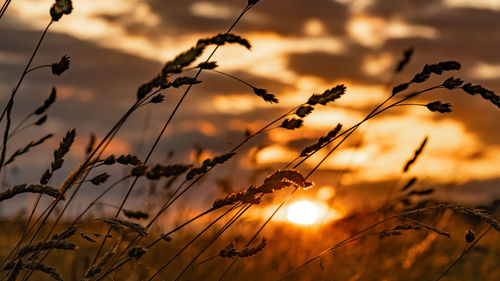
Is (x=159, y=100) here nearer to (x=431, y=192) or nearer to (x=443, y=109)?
(x=443, y=109)

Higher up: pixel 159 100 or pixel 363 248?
pixel 159 100

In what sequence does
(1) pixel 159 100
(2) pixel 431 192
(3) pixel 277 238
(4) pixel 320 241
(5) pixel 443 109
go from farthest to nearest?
1. (3) pixel 277 238
2. (4) pixel 320 241
3. (2) pixel 431 192
4. (5) pixel 443 109
5. (1) pixel 159 100

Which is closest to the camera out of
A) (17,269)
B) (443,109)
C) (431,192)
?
(17,269)

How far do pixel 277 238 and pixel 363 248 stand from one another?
1244 millimetres

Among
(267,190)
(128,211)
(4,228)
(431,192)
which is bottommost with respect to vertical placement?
(431,192)

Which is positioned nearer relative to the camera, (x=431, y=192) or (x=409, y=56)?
(x=431, y=192)

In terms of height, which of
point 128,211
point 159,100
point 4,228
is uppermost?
point 4,228

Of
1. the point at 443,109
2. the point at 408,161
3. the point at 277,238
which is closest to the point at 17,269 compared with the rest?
the point at 443,109

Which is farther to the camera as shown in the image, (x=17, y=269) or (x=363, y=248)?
(x=363, y=248)

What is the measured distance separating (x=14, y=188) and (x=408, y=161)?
2401 mm

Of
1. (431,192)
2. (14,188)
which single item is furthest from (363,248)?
(14,188)

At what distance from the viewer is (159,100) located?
8.10ft

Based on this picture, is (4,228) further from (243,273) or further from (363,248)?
(363,248)

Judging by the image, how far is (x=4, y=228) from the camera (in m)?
5.82
